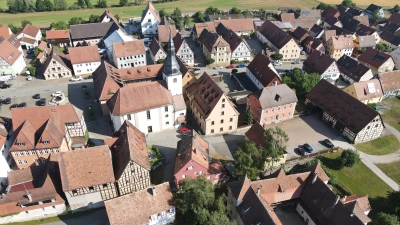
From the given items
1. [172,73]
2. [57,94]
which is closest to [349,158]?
[172,73]

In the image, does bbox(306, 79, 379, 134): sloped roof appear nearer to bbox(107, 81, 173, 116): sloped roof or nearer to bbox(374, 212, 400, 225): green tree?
bbox(374, 212, 400, 225): green tree

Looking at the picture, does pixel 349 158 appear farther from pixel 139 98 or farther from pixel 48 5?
pixel 48 5

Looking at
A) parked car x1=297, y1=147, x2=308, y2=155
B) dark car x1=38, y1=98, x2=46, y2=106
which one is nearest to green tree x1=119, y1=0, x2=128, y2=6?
dark car x1=38, y1=98, x2=46, y2=106

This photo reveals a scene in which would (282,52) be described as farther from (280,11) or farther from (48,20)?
(48,20)

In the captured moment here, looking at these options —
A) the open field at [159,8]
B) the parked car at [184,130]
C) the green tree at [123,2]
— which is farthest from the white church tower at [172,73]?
the green tree at [123,2]

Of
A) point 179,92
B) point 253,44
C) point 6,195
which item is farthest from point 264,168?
point 253,44

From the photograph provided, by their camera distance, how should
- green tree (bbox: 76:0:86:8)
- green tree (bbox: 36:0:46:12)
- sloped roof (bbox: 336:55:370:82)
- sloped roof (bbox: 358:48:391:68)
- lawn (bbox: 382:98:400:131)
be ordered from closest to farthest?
lawn (bbox: 382:98:400:131) → sloped roof (bbox: 336:55:370:82) → sloped roof (bbox: 358:48:391:68) → green tree (bbox: 36:0:46:12) → green tree (bbox: 76:0:86:8)
